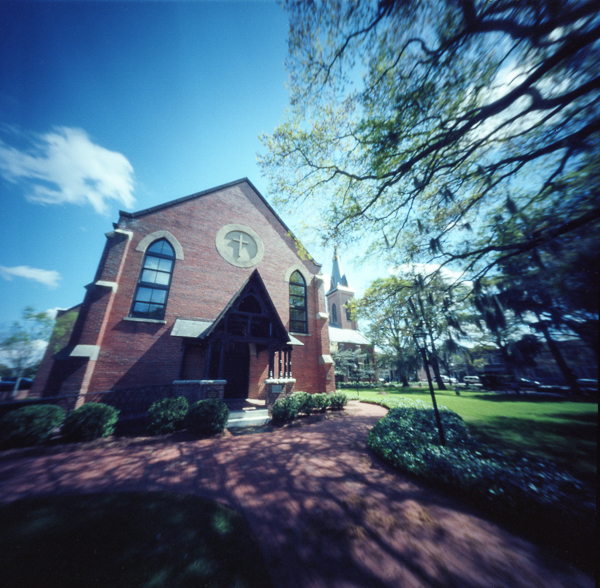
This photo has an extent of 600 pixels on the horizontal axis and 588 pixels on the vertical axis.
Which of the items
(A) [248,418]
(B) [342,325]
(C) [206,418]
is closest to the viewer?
(C) [206,418]

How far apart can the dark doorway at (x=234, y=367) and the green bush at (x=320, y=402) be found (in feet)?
12.2

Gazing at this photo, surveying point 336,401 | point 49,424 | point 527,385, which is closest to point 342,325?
point 527,385

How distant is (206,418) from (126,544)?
430 centimetres

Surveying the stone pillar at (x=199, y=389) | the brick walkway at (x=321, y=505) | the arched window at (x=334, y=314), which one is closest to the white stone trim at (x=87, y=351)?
the stone pillar at (x=199, y=389)

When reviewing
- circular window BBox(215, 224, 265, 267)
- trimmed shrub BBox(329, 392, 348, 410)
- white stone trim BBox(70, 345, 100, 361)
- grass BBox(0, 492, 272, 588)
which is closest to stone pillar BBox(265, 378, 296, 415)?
trimmed shrub BBox(329, 392, 348, 410)

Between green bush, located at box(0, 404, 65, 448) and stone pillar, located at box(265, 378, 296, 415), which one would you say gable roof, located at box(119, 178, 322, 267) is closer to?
stone pillar, located at box(265, 378, 296, 415)

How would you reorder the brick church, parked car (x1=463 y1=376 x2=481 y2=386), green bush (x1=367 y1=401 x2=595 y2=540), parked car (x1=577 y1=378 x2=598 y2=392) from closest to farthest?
Answer: 1. parked car (x1=577 y1=378 x2=598 y2=392)
2. green bush (x1=367 y1=401 x2=595 y2=540)
3. the brick church
4. parked car (x1=463 y1=376 x2=481 y2=386)

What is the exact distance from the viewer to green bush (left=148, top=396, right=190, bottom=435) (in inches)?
253

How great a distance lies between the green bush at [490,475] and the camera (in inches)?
117

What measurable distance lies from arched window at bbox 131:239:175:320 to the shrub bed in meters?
10.4

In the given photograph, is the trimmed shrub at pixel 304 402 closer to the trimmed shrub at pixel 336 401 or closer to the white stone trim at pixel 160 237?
the trimmed shrub at pixel 336 401

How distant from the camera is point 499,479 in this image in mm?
3498

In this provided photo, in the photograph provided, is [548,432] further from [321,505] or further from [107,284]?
[107,284]

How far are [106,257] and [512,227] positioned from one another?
14021 mm
